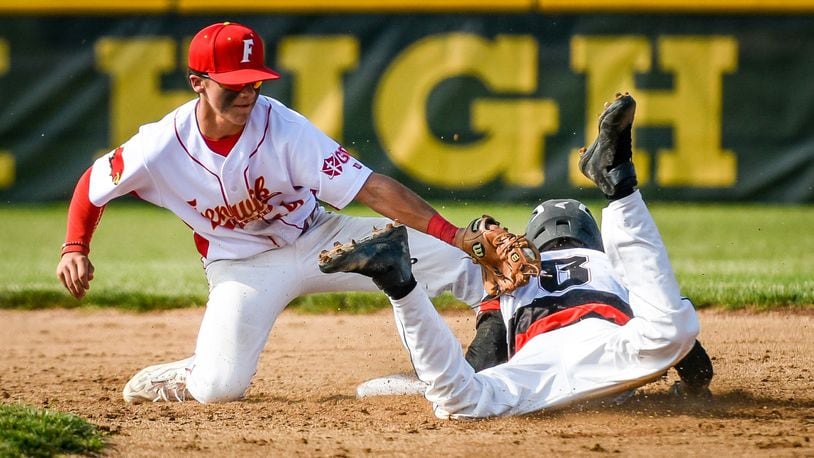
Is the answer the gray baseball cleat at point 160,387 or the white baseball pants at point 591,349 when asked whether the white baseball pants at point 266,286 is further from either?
the white baseball pants at point 591,349

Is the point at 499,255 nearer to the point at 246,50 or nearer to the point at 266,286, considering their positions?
the point at 266,286

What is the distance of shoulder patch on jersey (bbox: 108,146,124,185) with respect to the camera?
5.12 metres

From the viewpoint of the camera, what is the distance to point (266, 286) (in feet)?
17.6

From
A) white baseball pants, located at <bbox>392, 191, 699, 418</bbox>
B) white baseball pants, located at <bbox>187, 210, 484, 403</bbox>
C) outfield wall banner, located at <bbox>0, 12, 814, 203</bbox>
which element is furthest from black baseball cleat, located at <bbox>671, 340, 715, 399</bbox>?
outfield wall banner, located at <bbox>0, 12, 814, 203</bbox>

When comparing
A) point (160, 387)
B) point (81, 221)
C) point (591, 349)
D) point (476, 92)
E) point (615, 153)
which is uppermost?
point (476, 92)

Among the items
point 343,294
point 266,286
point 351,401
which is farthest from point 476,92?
point 351,401

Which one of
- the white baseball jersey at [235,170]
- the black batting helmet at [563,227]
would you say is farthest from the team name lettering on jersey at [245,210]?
the black batting helmet at [563,227]

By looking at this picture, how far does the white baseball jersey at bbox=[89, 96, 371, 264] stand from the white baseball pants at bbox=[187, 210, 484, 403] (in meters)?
0.27

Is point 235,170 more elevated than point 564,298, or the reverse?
point 235,170

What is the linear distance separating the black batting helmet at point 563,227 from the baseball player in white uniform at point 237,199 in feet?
1.37

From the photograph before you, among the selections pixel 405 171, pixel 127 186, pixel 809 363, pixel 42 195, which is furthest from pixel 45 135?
pixel 809 363

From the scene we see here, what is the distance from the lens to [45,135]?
11609mm

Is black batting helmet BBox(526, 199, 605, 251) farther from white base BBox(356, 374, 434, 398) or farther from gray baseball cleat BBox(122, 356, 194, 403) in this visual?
gray baseball cleat BBox(122, 356, 194, 403)

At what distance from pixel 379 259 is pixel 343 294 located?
3.73 meters
